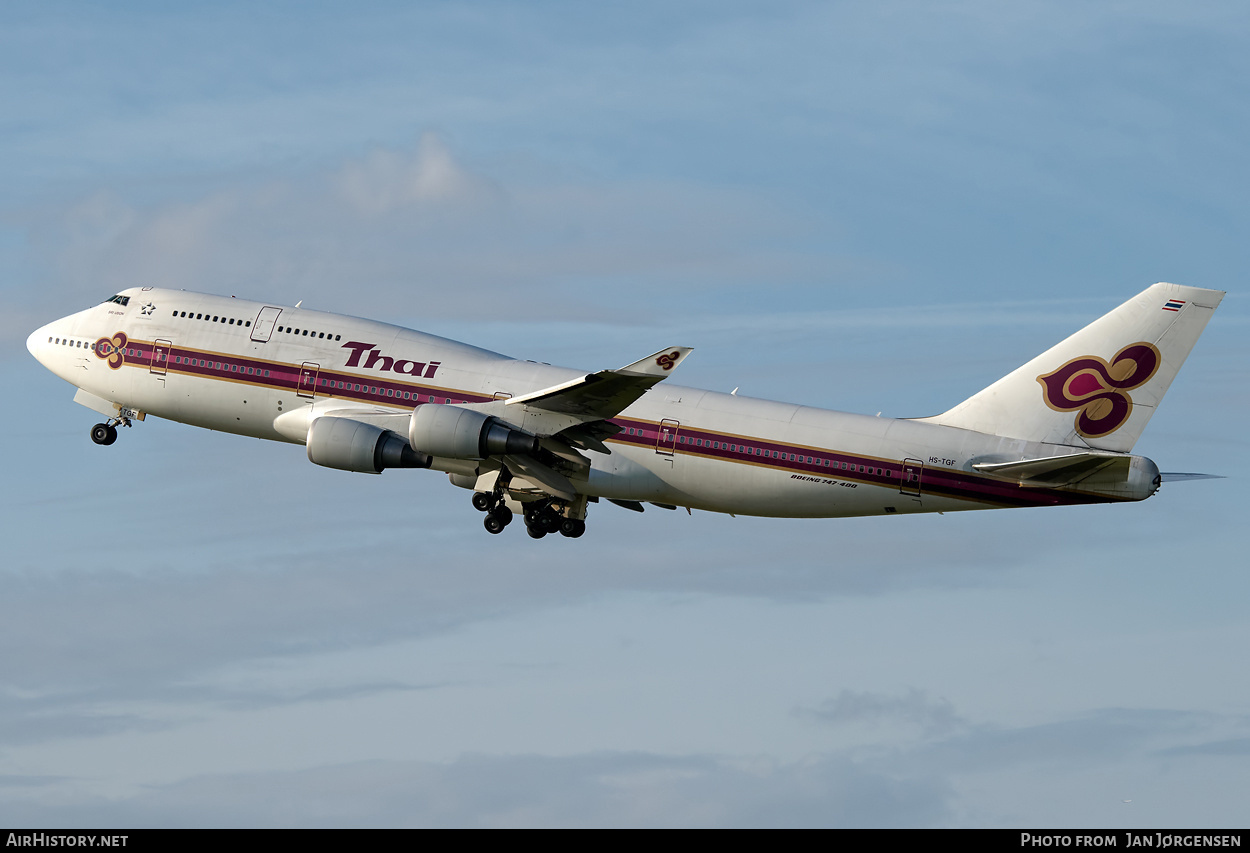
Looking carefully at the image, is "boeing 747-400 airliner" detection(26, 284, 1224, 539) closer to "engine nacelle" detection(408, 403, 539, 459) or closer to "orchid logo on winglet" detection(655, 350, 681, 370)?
"engine nacelle" detection(408, 403, 539, 459)

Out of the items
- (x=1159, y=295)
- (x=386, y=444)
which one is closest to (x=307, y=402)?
(x=386, y=444)

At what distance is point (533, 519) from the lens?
4872 cm

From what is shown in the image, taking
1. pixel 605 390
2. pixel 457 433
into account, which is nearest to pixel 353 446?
pixel 457 433

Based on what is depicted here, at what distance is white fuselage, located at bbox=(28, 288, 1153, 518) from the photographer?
45.2 metres

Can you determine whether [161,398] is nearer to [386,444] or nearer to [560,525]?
[386,444]

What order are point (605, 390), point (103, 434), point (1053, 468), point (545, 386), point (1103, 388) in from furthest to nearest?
point (103, 434) → point (545, 386) → point (1103, 388) → point (1053, 468) → point (605, 390)

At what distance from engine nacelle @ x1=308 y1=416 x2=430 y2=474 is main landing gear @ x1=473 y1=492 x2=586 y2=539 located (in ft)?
13.6

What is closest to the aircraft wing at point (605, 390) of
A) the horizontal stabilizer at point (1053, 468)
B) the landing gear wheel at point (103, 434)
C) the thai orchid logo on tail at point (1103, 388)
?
the horizontal stabilizer at point (1053, 468)

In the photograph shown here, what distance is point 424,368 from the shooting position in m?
47.0

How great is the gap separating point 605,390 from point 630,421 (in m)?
3.66

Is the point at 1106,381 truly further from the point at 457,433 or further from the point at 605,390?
the point at 457,433

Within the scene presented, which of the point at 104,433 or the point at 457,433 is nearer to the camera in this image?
the point at 457,433

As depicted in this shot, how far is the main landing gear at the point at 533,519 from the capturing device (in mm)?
48188

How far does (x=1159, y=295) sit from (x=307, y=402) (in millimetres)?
27097
